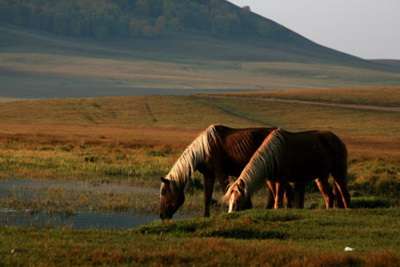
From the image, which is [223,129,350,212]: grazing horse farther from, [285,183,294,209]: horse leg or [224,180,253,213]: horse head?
[285,183,294,209]: horse leg

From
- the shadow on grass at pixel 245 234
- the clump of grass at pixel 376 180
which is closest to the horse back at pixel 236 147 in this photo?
the shadow on grass at pixel 245 234

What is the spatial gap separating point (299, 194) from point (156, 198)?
15.2 ft

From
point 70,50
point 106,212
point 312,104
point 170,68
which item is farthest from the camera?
point 70,50

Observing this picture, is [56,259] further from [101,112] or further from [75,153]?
[101,112]

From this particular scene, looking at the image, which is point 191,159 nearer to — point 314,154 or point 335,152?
point 314,154

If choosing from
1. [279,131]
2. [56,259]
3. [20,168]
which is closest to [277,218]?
[279,131]

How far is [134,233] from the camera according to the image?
41.3 feet

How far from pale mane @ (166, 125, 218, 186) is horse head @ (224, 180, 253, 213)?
1.00 metres

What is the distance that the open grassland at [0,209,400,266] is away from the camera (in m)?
10.4

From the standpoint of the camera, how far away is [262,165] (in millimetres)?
14938

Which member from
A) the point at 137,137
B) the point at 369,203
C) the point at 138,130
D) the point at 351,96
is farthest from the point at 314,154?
the point at 351,96

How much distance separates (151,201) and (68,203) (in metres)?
1.80

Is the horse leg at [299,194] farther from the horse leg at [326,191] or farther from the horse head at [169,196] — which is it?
the horse head at [169,196]

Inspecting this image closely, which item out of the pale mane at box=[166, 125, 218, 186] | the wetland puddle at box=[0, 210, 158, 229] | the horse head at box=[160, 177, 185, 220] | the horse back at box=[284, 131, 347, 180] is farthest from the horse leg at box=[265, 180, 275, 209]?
the wetland puddle at box=[0, 210, 158, 229]
